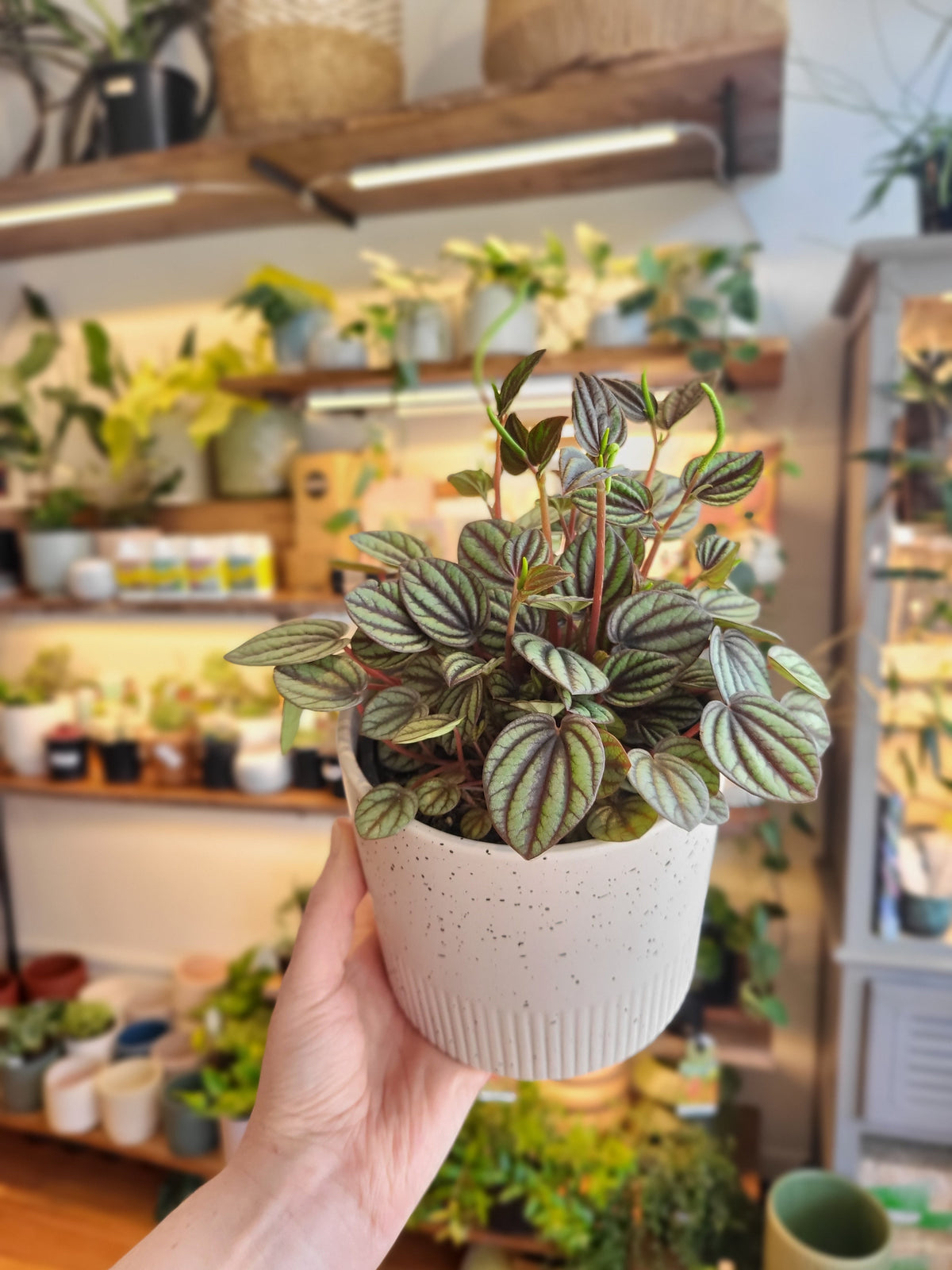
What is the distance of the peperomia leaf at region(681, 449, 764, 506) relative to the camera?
465mm

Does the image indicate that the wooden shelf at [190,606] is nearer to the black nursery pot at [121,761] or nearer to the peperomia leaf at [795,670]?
the black nursery pot at [121,761]

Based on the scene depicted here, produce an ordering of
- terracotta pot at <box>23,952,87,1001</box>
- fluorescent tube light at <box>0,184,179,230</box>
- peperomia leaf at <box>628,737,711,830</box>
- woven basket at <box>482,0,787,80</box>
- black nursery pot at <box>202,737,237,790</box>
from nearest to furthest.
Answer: peperomia leaf at <box>628,737,711,830</box> → woven basket at <box>482,0,787,80</box> → fluorescent tube light at <box>0,184,179,230</box> → black nursery pot at <box>202,737,237,790</box> → terracotta pot at <box>23,952,87,1001</box>

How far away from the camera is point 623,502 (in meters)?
0.49

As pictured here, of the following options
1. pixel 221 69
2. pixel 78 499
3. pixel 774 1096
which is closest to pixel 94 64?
pixel 221 69

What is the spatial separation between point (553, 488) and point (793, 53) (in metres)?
0.89

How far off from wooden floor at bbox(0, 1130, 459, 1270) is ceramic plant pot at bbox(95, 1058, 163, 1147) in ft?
0.68

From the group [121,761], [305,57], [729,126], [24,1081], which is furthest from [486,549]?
[24,1081]

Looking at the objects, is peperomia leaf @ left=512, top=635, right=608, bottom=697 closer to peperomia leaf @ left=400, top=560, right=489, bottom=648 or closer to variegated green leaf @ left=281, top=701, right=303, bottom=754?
peperomia leaf @ left=400, top=560, right=489, bottom=648

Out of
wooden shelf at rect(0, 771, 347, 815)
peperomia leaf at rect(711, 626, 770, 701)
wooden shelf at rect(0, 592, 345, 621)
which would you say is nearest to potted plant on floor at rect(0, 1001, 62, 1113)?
wooden shelf at rect(0, 771, 347, 815)

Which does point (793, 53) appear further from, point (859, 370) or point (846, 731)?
point (846, 731)

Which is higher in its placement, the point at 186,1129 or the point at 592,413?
the point at 592,413

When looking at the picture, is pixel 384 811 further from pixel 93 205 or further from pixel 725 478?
pixel 93 205

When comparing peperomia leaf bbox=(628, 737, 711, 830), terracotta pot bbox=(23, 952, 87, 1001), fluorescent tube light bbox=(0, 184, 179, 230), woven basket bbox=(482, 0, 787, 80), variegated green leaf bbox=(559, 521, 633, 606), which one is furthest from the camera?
terracotta pot bbox=(23, 952, 87, 1001)

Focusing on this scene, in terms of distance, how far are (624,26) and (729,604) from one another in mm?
970
